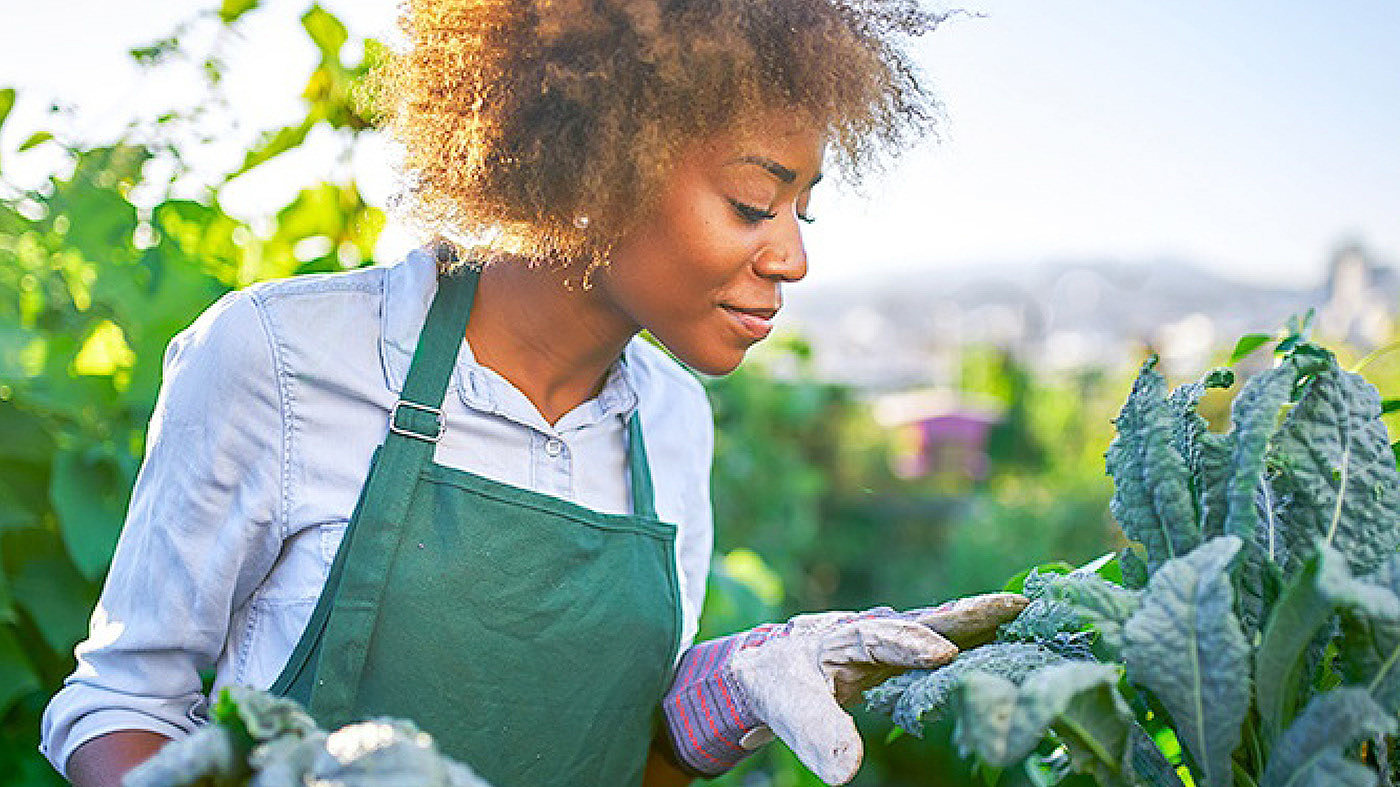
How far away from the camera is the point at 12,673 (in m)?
1.54

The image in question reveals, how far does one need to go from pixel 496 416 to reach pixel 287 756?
63 cm

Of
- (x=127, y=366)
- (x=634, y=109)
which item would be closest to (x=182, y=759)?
(x=634, y=109)

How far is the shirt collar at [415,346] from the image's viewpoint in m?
1.21

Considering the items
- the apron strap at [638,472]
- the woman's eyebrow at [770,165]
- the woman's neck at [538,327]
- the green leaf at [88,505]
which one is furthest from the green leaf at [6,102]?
the woman's eyebrow at [770,165]

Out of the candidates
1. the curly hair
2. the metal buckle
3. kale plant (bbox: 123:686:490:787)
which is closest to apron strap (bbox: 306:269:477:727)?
the metal buckle

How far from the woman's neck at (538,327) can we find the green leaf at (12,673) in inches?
29.0

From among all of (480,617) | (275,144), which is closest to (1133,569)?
(480,617)

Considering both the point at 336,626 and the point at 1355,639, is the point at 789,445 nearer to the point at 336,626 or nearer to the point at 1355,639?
the point at 336,626

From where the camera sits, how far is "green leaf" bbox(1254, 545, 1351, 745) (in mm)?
691

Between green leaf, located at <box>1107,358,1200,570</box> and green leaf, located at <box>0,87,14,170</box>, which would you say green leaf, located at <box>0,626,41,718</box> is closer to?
green leaf, located at <box>0,87,14,170</box>

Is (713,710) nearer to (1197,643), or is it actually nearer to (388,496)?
(388,496)

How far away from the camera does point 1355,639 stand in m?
0.72

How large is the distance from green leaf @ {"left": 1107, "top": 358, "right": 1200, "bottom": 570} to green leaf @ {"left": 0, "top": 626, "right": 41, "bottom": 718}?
4.21 ft

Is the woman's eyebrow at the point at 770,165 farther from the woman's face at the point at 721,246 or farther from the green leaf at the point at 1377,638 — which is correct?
the green leaf at the point at 1377,638
